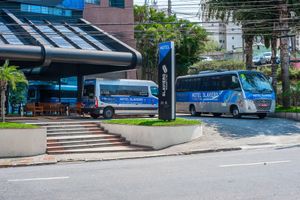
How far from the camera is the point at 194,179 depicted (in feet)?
34.8

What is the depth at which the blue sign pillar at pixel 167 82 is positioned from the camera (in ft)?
68.9

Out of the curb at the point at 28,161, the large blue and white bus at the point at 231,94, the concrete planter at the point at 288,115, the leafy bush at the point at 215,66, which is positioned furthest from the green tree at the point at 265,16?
the leafy bush at the point at 215,66

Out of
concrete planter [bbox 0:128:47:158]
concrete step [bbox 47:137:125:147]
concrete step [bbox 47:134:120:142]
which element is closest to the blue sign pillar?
concrete step [bbox 47:137:125:147]

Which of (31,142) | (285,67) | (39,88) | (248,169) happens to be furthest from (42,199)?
(39,88)

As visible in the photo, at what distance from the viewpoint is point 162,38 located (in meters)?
51.8

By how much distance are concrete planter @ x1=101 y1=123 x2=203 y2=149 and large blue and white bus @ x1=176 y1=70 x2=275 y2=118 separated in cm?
811

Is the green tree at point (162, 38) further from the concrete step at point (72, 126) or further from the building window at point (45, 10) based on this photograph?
the concrete step at point (72, 126)

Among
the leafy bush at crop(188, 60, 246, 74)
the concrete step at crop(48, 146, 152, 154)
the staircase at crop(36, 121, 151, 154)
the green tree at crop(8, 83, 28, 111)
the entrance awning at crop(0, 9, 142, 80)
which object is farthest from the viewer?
the leafy bush at crop(188, 60, 246, 74)

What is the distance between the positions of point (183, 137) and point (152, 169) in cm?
788

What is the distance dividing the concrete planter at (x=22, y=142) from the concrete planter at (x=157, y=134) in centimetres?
415

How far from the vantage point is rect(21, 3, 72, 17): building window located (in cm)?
3514

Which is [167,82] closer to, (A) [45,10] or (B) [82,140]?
(B) [82,140]

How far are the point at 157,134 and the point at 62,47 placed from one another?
8.97 meters

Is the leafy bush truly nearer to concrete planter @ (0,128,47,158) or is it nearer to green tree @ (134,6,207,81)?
green tree @ (134,6,207,81)
